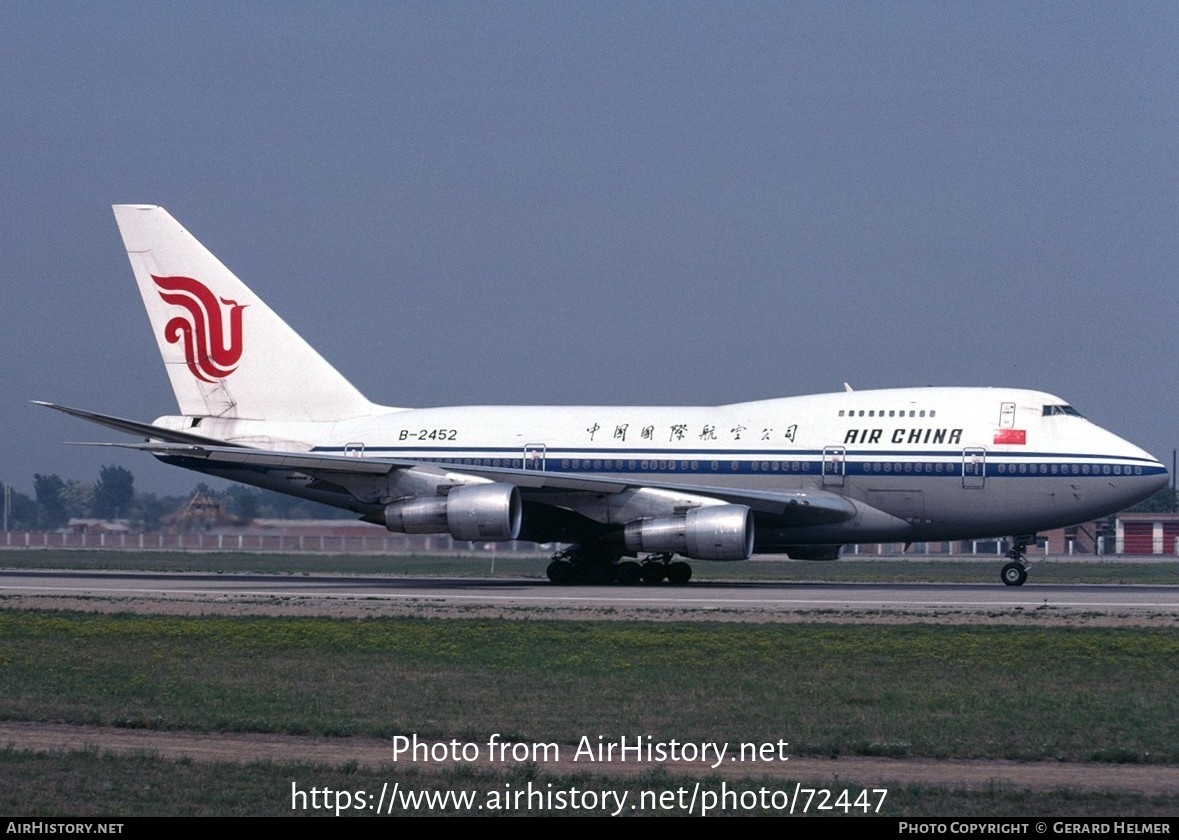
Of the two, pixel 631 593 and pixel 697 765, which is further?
pixel 631 593

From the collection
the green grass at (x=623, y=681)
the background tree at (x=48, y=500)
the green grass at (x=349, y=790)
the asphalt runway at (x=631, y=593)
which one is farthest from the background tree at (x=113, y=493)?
the green grass at (x=349, y=790)

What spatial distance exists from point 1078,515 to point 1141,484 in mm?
1517

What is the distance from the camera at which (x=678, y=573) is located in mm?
34438

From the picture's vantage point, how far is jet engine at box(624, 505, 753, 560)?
3055 centimetres

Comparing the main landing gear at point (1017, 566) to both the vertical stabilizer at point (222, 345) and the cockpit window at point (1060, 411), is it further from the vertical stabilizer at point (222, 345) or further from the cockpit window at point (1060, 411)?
the vertical stabilizer at point (222, 345)

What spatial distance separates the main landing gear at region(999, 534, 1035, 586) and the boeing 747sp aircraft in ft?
0.26

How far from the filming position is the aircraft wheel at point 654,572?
34.5 m

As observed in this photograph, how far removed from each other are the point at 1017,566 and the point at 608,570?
953 centimetres

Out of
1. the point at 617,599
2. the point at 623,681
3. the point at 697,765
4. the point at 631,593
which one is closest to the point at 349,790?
the point at 697,765

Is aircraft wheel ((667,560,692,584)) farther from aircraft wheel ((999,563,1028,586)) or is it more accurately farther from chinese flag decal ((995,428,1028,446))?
chinese flag decal ((995,428,1028,446))

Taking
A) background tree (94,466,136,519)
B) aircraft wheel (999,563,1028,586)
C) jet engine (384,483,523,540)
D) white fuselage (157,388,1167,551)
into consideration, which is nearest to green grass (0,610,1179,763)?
jet engine (384,483,523,540)

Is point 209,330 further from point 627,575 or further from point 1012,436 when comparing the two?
point 1012,436
